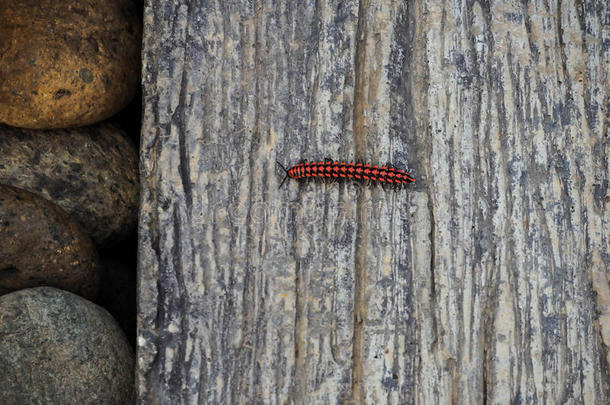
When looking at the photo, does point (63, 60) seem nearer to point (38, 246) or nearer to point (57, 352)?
point (38, 246)

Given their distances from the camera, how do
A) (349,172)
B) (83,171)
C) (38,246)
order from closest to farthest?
Answer: (349,172) → (38,246) → (83,171)

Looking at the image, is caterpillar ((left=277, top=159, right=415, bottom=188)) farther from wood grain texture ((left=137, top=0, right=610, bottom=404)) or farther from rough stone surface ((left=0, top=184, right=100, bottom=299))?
rough stone surface ((left=0, top=184, right=100, bottom=299))

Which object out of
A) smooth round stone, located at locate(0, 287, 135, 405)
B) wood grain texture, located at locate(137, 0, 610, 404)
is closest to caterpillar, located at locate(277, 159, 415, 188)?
wood grain texture, located at locate(137, 0, 610, 404)

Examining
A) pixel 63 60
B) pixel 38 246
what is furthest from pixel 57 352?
pixel 63 60

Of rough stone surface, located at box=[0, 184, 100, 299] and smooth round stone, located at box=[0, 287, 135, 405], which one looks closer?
smooth round stone, located at box=[0, 287, 135, 405]

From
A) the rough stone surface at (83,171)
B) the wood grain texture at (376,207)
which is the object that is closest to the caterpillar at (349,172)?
the wood grain texture at (376,207)
